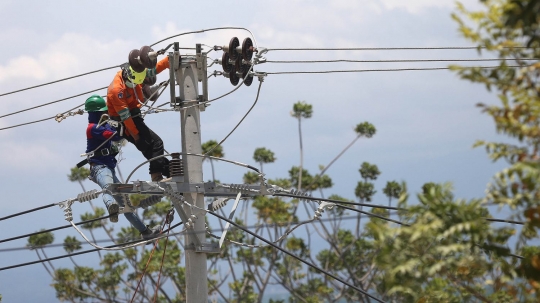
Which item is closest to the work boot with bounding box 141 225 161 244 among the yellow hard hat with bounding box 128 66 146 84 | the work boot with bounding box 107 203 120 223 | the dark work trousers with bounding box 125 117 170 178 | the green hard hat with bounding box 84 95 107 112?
the work boot with bounding box 107 203 120 223

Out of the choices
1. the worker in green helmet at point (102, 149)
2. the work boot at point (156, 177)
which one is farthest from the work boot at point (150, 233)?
the work boot at point (156, 177)

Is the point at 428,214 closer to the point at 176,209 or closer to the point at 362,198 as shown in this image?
the point at 176,209

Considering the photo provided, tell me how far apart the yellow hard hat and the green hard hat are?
0.88 m

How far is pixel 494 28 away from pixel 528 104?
62 centimetres

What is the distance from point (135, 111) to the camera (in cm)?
1441

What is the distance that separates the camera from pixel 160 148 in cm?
1445

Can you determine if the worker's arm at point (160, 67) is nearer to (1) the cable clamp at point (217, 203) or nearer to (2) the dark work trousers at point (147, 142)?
(2) the dark work trousers at point (147, 142)

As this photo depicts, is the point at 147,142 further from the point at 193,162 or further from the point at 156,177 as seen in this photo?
the point at 193,162

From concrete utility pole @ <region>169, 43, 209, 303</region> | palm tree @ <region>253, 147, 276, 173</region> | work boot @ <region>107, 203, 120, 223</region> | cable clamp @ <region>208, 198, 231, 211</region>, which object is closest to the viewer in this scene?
concrete utility pole @ <region>169, 43, 209, 303</region>

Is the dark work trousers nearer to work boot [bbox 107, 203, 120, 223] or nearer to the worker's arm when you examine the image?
the worker's arm

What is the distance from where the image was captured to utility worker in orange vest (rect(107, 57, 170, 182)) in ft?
46.2

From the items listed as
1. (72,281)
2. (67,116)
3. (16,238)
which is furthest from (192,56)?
(72,281)

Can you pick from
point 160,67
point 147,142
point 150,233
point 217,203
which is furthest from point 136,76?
point 150,233

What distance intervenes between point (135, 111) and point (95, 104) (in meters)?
0.79
